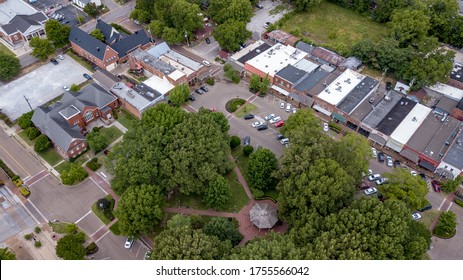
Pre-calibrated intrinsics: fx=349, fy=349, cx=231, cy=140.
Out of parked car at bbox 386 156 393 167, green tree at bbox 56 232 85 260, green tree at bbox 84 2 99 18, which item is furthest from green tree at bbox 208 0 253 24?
green tree at bbox 56 232 85 260

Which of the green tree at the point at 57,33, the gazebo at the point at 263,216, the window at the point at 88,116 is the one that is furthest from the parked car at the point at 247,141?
the green tree at the point at 57,33

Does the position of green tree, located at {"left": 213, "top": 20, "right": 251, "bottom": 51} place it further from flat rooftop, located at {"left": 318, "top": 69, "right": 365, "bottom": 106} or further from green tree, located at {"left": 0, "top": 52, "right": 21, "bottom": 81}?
green tree, located at {"left": 0, "top": 52, "right": 21, "bottom": 81}

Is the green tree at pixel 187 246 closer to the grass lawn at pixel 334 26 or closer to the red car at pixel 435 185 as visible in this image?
the red car at pixel 435 185

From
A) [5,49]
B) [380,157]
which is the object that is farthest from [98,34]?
[380,157]

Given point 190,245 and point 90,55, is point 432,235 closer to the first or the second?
point 190,245

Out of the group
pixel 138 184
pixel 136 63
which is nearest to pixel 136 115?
pixel 136 63

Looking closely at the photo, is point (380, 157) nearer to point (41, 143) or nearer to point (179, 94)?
point (179, 94)
